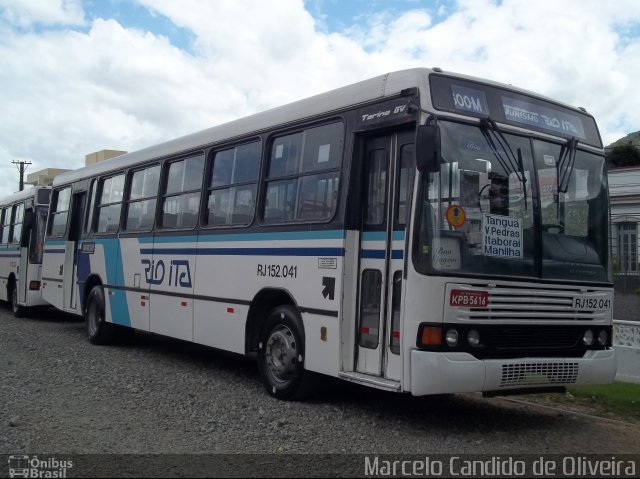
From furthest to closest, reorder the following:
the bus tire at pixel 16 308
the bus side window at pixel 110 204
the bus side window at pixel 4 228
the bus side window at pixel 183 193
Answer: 1. the bus side window at pixel 4 228
2. the bus tire at pixel 16 308
3. the bus side window at pixel 110 204
4. the bus side window at pixel 183 193

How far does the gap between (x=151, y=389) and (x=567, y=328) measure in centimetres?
474

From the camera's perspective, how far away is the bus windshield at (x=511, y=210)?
236 inches

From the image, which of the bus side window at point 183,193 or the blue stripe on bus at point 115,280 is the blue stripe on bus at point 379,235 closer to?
the bus side window at point 183,193

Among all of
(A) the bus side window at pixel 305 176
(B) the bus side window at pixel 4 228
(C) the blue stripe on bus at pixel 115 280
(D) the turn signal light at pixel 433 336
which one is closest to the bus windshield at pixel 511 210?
(D) the turn signal light at pixel 433 336

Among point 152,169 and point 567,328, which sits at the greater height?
point 152,169

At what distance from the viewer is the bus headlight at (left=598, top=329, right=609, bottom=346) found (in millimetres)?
6842

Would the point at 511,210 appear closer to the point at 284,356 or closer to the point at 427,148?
the point at 427,148

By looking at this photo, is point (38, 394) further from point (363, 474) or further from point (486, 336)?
point (486, 336)

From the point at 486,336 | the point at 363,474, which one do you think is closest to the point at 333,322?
the point at 486,336

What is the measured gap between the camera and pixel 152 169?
10.9 m

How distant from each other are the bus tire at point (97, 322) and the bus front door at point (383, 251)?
21.9ft

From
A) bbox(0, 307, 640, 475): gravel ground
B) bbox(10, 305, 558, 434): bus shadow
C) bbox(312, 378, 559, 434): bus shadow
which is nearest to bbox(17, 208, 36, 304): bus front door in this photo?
bbox(0, 307, 640, 475): gravel ground

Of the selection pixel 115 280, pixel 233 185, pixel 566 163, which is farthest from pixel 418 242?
pixel 115 280

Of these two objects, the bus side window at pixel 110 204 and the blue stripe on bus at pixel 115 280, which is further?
the bus side window at pixel 110 204
